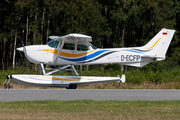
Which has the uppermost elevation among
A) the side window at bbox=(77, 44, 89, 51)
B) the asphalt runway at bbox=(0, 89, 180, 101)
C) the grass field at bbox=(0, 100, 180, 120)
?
the side window at bbox=(77, 44, 89, 51)

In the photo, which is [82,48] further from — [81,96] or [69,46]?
[81,96]

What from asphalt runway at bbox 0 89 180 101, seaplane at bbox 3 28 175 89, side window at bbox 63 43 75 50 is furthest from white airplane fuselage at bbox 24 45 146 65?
asphalt runway at bbox 0 89 180 101

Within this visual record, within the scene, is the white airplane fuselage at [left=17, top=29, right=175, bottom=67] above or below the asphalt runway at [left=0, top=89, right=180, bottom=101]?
above

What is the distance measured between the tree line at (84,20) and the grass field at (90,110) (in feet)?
84.7

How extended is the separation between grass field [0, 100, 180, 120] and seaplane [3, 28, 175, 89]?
615 cm

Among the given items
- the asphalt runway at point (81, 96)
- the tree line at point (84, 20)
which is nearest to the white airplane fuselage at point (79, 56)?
the asphalt runway at point (81, 96)

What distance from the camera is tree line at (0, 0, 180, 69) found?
121 feet

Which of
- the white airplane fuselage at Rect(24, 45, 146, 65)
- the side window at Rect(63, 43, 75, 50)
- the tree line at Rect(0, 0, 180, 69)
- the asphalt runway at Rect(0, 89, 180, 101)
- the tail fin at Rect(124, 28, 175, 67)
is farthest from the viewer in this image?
the tree line at Rect(0, 0, 180, 69)

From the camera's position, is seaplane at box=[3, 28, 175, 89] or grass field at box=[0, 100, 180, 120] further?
seaplane at box=[3, 28, 175, 89]

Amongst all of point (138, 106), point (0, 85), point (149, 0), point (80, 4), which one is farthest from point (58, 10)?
point (138, 106)

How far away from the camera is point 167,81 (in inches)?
818

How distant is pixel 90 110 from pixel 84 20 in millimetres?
29744

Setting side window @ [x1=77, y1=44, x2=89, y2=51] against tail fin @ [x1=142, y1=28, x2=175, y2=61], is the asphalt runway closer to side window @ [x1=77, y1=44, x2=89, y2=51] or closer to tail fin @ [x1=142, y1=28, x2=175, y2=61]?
side window @ [x1=77, y1=44, x2=89, y2=51]

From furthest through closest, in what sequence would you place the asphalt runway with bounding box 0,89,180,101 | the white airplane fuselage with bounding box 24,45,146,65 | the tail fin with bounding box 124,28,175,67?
the tail fin with bounding box 124,28,175,67
the white airplane fuselage with bounding box 24,45,146,65
the asphalt runway with bounding box 0,89,180,101
